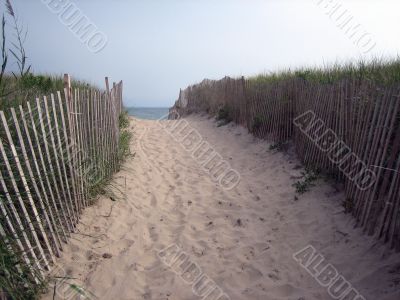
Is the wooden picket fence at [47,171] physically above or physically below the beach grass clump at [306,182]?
above

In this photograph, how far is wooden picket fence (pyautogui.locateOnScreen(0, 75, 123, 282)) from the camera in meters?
2.84

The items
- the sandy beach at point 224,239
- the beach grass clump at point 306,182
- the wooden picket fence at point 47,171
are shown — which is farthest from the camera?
the beach grass clump at point 306,182

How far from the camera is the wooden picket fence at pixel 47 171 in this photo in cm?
284

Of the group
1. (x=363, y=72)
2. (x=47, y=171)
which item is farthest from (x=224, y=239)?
(x=363, y=72)

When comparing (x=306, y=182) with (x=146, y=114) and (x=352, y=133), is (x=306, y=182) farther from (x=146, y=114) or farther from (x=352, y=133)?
(x=146, y=114)

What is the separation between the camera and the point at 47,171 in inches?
132

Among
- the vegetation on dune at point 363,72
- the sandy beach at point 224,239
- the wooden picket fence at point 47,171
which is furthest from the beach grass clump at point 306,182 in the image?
the wooden picket fence at point 47,171

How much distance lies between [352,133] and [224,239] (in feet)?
7.04

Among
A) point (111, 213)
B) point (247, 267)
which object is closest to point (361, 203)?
point (247, 267)

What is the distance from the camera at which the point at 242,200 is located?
5.31 meters

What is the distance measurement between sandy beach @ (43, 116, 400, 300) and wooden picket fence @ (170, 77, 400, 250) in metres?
0.25

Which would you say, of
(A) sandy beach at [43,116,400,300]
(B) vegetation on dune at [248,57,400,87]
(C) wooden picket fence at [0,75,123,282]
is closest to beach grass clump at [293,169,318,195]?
(A) sandy beach at [43,116,400,300]

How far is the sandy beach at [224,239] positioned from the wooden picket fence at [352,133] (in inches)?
9.9

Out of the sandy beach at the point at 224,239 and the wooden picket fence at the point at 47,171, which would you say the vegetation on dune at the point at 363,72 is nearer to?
the sandy beach at the point at 224,239
